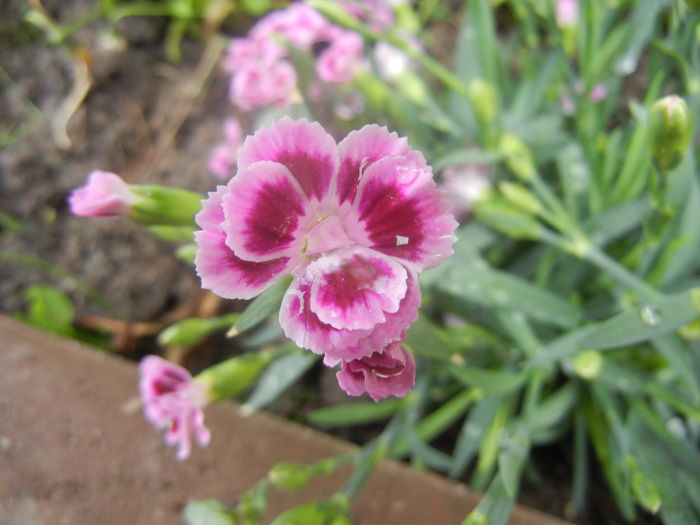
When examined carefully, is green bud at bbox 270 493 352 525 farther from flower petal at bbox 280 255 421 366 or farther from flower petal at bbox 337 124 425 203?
flower petal at bbox 337 124 425 203

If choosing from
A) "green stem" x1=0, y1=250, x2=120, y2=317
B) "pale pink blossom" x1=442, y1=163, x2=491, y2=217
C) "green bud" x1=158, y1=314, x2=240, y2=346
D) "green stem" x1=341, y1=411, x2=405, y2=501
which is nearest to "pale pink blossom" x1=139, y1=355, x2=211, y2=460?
"green bud" x1=158, y1=314, x2=240, y2=346

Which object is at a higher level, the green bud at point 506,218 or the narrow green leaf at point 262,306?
the narrow green leaf at point 262,306

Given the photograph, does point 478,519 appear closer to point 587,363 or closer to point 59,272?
point 587,363

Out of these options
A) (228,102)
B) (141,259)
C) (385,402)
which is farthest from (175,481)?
(228,102)

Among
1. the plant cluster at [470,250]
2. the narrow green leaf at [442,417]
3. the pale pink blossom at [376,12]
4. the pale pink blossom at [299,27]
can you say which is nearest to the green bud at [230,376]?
the plant cluster at [470,250]

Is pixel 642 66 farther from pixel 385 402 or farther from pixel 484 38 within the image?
pixel 385 402

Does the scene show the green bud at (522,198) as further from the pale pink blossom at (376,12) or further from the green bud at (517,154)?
the pale pink blossom at (376,12)

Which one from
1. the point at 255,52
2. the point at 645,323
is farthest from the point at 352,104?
the point at 645,323
